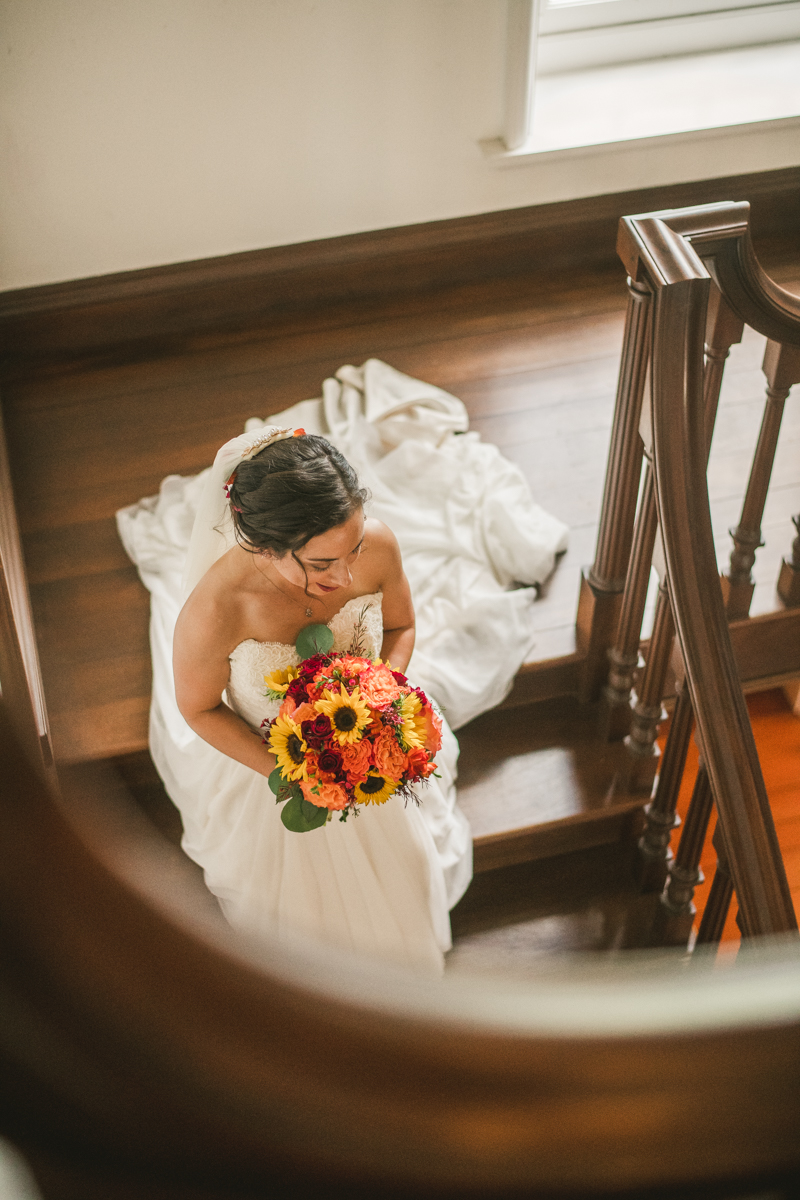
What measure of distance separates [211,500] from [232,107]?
174 centimetres

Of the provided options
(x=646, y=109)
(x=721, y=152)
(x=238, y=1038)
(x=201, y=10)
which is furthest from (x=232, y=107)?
(x=238, y=1038)

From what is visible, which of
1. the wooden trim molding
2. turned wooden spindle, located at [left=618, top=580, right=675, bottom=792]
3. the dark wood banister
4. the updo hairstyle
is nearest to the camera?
the dark wood banister

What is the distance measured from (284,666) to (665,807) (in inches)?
41.5

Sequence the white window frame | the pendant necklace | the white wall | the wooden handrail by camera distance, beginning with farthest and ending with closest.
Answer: the white window frame
the white wall
the pendant necklace
the wooden handrail

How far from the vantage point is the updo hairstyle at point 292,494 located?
5.53 ft

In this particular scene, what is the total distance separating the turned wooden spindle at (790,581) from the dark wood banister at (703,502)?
91cm

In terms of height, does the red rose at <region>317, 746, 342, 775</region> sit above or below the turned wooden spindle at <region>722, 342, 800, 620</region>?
below

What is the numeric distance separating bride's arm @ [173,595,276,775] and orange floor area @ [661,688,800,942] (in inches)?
79.9

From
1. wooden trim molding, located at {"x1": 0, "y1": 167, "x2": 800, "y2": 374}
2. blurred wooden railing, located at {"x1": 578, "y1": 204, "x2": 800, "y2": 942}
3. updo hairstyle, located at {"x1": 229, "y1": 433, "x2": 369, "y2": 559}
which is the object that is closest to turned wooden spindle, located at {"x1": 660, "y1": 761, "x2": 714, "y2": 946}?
blurred wooden railing, located at {"x1": 578, "y1": 204, "x2": 800, "y2": 942}

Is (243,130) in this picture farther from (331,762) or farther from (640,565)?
(331,762)

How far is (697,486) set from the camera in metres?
1.63

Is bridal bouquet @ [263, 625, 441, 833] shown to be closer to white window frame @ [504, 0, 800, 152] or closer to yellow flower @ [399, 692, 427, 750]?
yellow flower @ [399, 692, 427, 750]

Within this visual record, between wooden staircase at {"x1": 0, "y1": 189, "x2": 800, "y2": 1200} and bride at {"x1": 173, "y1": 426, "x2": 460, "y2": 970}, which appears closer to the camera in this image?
wooden staircase at {"x1": 0, "y1": 189, "x2": 800, "y2": 1200}

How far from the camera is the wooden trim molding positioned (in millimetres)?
3314
